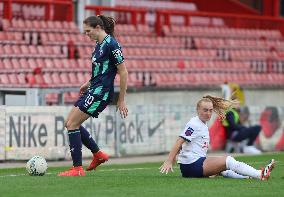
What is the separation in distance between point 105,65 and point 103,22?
1.76 ft

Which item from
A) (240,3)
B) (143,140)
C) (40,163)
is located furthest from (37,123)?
(240,3)

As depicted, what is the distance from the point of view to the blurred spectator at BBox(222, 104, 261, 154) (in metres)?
21.8

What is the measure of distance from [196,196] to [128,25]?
57.9 feet

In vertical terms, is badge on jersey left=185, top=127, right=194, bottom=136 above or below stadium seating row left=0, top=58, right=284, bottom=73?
below

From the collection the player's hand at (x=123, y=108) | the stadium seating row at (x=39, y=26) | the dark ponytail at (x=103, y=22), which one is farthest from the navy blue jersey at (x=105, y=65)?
the stadium seating row at (x=39, y=26)

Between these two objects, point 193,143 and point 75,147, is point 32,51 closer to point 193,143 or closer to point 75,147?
point 75,147

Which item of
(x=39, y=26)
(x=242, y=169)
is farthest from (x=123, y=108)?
(x=39, y=26)

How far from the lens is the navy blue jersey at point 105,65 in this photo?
12383 mm

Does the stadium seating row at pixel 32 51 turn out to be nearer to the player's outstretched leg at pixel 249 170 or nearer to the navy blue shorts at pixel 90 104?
the navy blue shorts at pixel 90 104

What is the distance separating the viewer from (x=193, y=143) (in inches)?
468

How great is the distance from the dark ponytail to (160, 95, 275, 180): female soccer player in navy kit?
4.97 feet

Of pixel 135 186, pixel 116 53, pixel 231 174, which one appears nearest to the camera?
pixel 135 186

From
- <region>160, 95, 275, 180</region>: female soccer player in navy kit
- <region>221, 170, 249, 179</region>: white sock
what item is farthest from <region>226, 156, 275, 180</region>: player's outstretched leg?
<region>221, 170, 249, 179</region>: white sock

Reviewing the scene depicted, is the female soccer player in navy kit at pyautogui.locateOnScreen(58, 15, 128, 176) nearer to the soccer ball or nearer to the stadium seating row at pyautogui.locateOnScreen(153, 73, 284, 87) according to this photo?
the soccer ball
